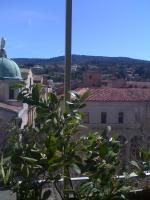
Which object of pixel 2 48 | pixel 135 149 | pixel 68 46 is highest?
pixel 2 48

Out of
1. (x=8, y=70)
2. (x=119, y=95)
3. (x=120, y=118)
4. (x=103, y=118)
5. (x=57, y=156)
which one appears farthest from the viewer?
(x=119, y=95)

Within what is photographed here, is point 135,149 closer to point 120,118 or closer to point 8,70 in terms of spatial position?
point 8,70

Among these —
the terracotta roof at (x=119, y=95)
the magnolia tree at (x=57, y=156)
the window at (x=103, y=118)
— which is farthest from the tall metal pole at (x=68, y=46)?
the window at (x=103, y=118)

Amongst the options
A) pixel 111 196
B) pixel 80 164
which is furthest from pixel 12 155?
pixel 111 196

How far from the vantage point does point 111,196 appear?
3590 millimetres

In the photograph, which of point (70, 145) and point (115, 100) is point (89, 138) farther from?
point (115, 100)

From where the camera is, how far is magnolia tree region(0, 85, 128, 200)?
339cm

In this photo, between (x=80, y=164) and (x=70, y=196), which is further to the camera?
(x=70, y=196)

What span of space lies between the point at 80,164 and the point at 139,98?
38.6 m

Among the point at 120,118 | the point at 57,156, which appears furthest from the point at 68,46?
the point at 120,118

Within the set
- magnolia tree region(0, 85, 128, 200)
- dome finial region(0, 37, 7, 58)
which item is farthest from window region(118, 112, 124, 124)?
magnolia tree region(0, 85, 128, 200)

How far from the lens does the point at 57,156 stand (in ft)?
11.0

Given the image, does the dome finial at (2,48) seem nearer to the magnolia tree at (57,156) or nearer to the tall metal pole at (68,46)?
the tall metal pole at (68,46)

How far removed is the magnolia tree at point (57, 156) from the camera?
3387mm
